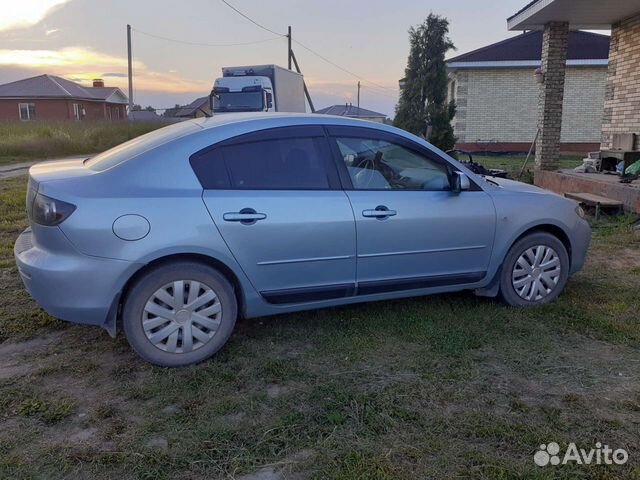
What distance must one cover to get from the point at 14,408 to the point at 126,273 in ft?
3.10

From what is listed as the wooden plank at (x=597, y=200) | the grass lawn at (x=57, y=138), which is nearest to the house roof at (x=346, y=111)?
the grass lawn at (x=57, y=138)

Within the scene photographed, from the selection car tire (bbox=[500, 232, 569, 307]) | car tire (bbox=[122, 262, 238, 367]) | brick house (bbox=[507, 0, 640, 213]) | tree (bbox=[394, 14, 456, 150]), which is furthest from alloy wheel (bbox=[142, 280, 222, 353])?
tree (bbox=[394, 14, 456, 150])

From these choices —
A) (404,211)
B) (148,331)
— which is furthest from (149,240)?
(404,211)

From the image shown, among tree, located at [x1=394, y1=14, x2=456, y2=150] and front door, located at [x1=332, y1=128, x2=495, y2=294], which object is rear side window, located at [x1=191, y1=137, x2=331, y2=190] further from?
tree, located at [x1=394, y1=14, x2=456, y2=150]

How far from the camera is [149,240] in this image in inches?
134

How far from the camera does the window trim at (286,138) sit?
369 cm

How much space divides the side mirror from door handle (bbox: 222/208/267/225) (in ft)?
5.03

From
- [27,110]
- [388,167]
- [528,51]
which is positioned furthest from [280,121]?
[27,110]

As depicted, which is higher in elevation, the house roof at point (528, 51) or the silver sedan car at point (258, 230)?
the house roof at point (528, 51)

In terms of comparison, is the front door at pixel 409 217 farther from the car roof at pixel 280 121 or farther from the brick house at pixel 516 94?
the brick house at pixel 516 94

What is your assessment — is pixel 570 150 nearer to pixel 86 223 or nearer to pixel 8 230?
pixel 8 230

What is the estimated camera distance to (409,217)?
408cm

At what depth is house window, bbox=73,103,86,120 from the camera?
50.8 m

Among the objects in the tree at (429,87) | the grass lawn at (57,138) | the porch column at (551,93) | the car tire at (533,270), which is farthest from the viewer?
the grass lawn at (57,138)
